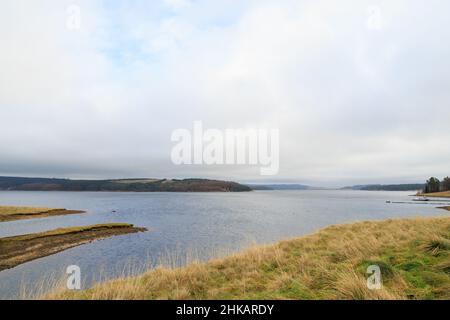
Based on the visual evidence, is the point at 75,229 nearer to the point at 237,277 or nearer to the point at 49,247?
the point at 49,247

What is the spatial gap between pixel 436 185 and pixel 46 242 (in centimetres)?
18739

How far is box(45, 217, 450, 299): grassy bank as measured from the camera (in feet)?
19.3

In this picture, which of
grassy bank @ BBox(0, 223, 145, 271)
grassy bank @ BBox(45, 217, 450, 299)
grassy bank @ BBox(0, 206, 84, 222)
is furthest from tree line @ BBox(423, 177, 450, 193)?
grassy bank @ BBox(0, 206, 84, 222)

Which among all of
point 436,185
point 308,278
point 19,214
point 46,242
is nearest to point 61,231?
point 46,242

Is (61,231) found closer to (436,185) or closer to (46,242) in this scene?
(46,242)

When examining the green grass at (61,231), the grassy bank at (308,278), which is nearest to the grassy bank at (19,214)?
the green grass at (61,231)

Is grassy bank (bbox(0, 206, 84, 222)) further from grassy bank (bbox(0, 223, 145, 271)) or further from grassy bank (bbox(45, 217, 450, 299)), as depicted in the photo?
grassy bank (bbox(45, 217, 450, 299))

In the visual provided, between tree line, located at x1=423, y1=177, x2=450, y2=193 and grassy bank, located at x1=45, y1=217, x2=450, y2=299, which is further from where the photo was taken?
tree line, located at x1=423, y1=177, x2=450, y2=193

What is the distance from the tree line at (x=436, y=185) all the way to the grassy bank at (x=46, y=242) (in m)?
174

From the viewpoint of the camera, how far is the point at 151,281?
7.68 metres

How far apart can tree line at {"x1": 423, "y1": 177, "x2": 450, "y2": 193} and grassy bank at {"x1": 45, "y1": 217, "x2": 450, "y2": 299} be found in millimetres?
179506

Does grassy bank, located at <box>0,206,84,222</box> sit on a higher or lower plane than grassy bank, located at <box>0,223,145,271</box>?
lower

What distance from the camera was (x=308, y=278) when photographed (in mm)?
7004
